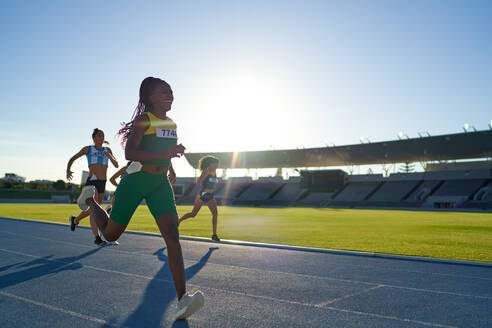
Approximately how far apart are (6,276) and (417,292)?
16.4ft

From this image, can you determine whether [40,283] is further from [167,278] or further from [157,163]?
[157,163]

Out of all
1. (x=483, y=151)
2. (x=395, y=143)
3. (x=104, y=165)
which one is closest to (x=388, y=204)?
(x=395, y=143)

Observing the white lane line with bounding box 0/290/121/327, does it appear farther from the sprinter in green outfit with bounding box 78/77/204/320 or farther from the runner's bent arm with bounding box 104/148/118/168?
the runner's bent arm with bounding box 104/148/118/168

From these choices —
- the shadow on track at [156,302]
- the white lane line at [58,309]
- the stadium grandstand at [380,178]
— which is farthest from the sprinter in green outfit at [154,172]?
the stadium grandstand at [380,178]

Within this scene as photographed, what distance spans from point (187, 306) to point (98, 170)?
510 centimetres

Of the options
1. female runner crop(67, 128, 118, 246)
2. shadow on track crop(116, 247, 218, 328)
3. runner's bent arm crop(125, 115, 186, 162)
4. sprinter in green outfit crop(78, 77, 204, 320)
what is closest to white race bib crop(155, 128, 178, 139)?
sprinter in green outfit crop(78, 77, 204, 320)

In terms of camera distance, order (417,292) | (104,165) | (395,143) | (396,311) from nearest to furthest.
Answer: (396,311), (417,292), (104,165), (395,143)

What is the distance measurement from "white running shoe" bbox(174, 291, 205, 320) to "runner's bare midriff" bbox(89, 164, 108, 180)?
16.3ft

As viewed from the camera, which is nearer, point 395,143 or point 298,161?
point 395,143

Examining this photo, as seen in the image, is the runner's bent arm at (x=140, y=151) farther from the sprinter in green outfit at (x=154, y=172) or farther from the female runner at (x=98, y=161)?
the female runner at (x=98, y=161)

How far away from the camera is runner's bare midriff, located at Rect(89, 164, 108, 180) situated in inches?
303

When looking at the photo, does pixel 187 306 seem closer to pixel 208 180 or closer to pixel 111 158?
pixel 111 158

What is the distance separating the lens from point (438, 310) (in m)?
3.76

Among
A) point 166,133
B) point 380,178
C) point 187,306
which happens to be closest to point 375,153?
point 380,178
